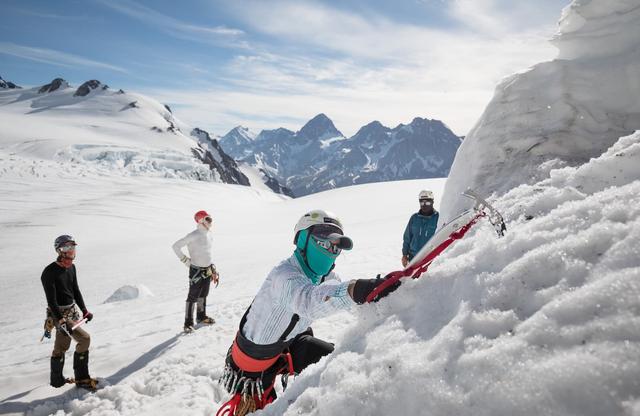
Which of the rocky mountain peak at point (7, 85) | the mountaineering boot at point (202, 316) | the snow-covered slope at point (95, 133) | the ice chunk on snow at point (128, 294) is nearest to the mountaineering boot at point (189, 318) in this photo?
the mountaineering boot at point (202, 316)

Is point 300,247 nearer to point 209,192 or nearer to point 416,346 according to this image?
point 416,346

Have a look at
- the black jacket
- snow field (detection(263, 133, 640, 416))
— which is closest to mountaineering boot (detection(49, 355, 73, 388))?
the black jacket

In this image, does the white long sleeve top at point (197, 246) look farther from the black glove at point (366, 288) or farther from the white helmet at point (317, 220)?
the black glove at point (366, 288)

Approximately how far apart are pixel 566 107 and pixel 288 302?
158 inches

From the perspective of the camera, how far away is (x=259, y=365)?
3805mm

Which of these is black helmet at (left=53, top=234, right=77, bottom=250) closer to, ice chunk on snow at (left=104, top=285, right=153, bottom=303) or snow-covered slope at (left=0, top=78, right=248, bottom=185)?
ice chunk on snow at (left=104, top=285, right=153, bottom=303)

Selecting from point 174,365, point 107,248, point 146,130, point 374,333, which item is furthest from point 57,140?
point 374,333

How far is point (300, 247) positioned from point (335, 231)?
14.3 inches

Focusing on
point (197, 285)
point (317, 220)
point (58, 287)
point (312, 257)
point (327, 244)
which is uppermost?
point (317, 220)

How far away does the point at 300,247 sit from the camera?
3367mm

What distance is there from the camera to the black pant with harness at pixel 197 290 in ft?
26.8

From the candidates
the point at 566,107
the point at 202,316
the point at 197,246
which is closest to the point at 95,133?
the point at 197,246

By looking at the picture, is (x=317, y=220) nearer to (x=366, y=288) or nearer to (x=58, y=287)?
(x=366, y=288)

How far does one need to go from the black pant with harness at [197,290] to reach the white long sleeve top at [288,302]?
4.94 meters
